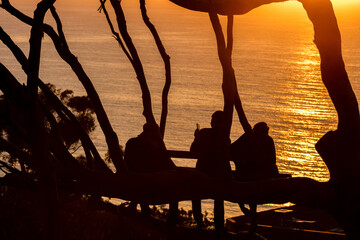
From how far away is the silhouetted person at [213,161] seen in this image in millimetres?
3885

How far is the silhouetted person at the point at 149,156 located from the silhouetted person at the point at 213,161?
0.28 metres

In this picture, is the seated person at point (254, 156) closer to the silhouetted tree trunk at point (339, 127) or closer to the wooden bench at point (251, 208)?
the wooden bench at point (251, 208)

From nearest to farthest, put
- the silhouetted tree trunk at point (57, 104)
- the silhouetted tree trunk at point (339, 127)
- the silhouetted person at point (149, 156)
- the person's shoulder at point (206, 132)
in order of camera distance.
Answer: the silhouetted tree trunk at point (339, 127)
the silhouetted tree trunk at point (57, 104)
the silhouetted person at point (149, 156)
the person's shoulder at point (206, 132)

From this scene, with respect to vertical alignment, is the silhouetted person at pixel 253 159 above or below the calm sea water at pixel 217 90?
above

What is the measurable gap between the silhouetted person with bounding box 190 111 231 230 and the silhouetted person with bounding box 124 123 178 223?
0.91ft

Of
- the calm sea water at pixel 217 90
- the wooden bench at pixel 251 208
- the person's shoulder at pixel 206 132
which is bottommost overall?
the calm sea water at pixel 217 90

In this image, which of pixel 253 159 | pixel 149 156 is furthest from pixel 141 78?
pixel 253 159

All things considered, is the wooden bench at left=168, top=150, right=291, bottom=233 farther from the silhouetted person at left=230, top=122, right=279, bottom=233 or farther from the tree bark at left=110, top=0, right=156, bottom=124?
the tree bark at left=110, top=0, right=156, bottom=124

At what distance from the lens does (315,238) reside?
522 inches

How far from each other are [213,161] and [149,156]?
724 millimetres

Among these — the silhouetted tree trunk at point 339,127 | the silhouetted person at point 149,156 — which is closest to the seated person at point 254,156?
the silhouetted person at point 149,156

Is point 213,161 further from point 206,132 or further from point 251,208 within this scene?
point 206,132

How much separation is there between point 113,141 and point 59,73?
444ft

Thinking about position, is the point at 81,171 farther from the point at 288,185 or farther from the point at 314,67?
the point at 314,67
